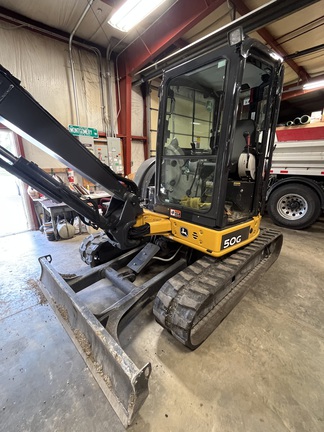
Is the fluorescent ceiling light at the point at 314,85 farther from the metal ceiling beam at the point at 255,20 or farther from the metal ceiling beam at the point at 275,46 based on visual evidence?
the metal ceiling beam at the point at 255,20

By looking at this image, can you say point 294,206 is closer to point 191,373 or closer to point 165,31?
point 191,373

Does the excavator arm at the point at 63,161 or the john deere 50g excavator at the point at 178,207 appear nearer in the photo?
the excavator arm at the point at 63,161

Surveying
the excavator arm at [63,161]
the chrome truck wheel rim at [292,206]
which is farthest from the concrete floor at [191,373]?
the chrome truck wheel rim at [292,206]

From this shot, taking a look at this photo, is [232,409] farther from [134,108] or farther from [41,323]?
[134,108]

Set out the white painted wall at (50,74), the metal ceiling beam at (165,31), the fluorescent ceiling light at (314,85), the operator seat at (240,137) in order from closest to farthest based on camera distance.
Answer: the operator seat at (240,137), the metal ceiling beam at (165,31), the white painted wall at (50,74), the fluorescent ceiling light at (314,85)

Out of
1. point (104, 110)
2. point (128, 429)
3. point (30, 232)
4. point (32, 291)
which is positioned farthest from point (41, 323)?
point (104, 110)

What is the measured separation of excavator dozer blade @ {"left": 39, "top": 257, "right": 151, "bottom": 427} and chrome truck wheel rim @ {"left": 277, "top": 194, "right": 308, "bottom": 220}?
205 inches

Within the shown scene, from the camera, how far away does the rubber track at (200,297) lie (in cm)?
161

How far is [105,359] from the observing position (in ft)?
4.50

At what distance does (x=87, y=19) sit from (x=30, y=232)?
502 centimetres

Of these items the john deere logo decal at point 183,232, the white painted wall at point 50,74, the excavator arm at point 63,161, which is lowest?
the john deere logo decal at point 183,232

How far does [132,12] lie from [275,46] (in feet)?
12.7

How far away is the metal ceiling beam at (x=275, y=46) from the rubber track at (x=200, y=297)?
4521 millimetres

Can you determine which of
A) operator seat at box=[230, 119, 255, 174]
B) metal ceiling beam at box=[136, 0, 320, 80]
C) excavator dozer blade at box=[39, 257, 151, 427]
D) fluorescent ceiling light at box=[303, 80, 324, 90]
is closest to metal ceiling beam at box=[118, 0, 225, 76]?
metal ceiling beam at box=[136, 0, 320, 80]
